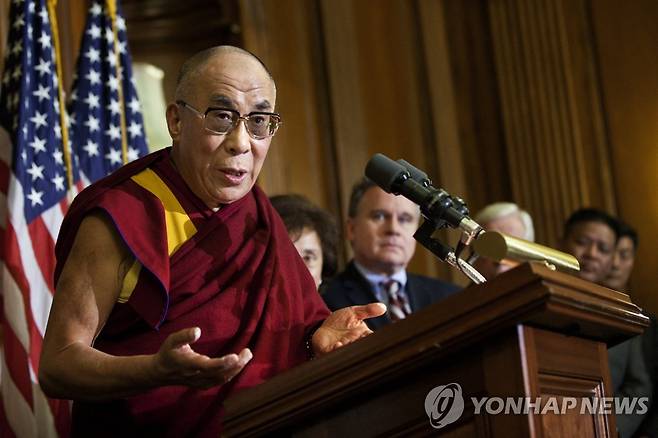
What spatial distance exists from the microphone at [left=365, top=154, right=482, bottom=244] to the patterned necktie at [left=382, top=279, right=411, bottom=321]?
2.01 metres

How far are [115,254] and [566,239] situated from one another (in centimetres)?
319

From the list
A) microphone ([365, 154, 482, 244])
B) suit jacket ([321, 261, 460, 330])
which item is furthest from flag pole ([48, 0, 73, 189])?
microphone ([365, 154, 482, 244])

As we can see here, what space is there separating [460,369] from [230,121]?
0.89m

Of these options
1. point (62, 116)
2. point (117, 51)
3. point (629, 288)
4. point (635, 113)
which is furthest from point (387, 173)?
point (635, 113)

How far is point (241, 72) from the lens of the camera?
211 centimetres

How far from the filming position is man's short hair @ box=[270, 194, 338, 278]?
3.38 m

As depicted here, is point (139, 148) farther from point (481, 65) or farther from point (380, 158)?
point (481, 65)

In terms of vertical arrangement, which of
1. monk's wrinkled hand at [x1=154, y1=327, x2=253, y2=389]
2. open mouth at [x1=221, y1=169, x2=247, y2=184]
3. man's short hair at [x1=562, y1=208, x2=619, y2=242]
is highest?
man's short hair at [x1=562, y1=208, x2=619, y2=242]

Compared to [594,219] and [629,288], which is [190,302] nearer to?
[594,219]

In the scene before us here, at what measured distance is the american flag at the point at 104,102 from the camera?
11.9 ft

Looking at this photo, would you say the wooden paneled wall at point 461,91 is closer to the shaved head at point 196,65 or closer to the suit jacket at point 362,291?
the suit jacket at point 362,291

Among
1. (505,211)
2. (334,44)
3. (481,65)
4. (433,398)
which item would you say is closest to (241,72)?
(433,398)

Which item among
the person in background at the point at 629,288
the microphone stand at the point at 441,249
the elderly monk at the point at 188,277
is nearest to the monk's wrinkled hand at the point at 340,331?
the elderly monk at the point at 188,277

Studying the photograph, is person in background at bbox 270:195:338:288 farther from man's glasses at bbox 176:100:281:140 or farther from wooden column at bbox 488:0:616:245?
wooden column at bbox 488:0:616:245
